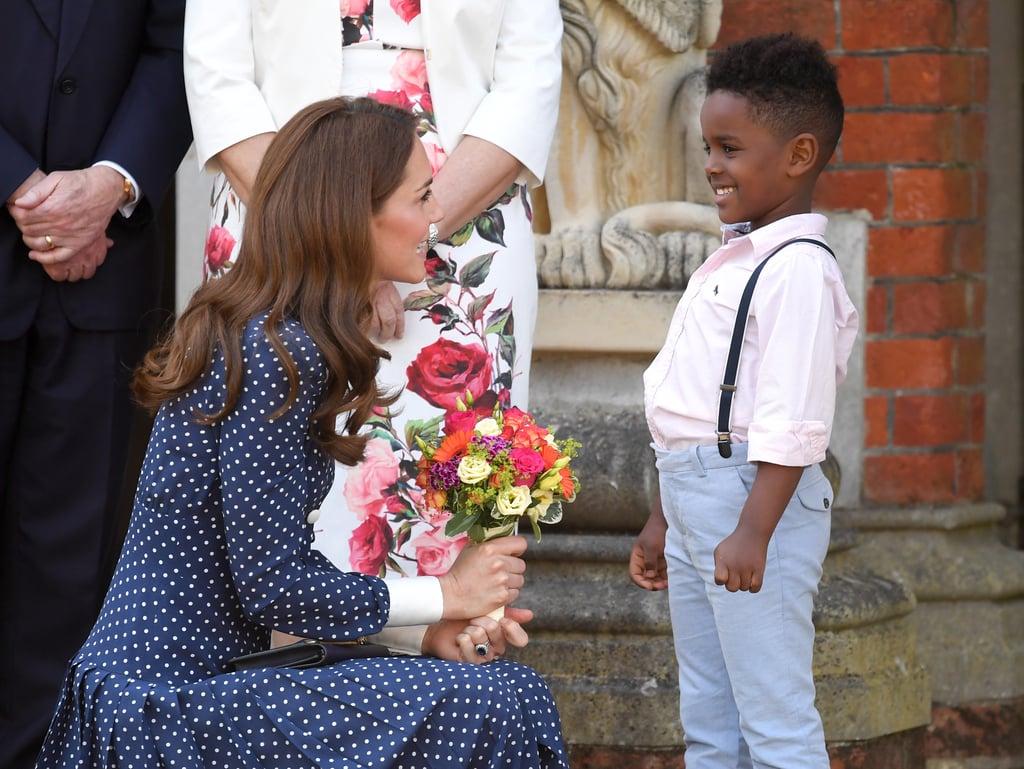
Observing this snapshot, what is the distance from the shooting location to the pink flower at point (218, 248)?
2807 millimetres

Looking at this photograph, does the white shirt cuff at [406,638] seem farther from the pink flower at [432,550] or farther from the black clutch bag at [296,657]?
the black clutch bag at [296,657]

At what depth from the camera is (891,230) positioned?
3816 millimetres

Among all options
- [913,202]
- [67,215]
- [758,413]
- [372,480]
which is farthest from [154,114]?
[913,202]

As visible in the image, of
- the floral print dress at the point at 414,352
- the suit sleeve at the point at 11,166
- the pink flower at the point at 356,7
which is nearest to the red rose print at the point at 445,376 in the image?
the floral print dress at the point at 414,352

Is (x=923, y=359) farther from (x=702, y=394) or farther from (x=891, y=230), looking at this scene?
(x=702, y=394)

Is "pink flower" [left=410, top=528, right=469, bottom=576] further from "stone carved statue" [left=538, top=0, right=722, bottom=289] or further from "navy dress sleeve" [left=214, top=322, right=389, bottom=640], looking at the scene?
"stone carved statue" [left=538, top=0, right=722, bottom=289]

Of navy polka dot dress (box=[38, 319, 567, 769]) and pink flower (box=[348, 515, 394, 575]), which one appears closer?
navy polka dot dress (box=[38, 319, 567, 769])

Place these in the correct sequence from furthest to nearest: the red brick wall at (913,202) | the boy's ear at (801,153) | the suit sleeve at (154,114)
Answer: the red brick wall at (913,202)
the suit sleeve at (154,114)
the boy's ear at (801,153)

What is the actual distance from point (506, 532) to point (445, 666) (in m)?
0.30

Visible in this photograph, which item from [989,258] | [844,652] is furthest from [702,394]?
[989,258]

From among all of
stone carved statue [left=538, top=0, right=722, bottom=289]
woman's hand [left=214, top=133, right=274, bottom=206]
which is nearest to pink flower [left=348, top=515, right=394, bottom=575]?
woman's hand [left=214, top=133, right=274, bottom=206]

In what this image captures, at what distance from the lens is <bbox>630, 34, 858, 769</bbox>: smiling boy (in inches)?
95.8

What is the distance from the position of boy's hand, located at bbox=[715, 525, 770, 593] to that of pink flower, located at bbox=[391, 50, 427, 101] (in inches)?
38.6

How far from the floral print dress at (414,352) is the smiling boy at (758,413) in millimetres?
309
